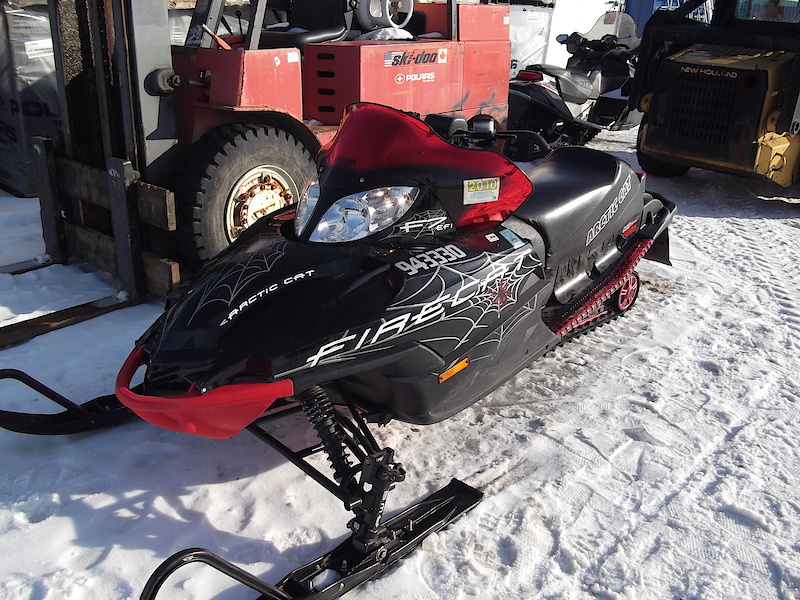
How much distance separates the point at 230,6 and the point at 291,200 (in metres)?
3.90

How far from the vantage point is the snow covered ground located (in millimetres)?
2158

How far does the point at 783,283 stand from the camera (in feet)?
14.8

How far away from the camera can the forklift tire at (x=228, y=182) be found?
3867 millimetres

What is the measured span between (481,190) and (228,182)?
187cm

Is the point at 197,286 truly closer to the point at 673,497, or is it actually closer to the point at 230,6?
the point at 673,497

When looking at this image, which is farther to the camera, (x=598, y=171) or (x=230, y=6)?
(x=230, y=6)

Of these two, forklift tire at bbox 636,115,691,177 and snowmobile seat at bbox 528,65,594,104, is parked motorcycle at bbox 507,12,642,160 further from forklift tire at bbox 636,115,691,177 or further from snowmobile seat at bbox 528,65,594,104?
forklift tire at bbox 636,115,691,177

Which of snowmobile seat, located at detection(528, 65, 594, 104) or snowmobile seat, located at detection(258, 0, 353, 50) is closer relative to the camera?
snowmobile seat, located at detection(258, 0, 353, 50)

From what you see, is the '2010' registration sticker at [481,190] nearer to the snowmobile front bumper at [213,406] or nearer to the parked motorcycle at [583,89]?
the snowmobile front bumper at [213,406]

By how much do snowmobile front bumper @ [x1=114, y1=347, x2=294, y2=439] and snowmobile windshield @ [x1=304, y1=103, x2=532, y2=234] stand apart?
624 millimetres

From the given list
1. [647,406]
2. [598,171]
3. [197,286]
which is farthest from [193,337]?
[598,171]

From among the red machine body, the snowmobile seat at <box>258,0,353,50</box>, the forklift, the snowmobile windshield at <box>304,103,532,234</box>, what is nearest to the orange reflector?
the snowmobile windshield at <box>304,103,532,234</box>

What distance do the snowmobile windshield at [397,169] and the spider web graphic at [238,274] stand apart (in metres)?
0.14

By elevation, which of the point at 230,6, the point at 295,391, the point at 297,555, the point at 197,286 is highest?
the point at 230,6
